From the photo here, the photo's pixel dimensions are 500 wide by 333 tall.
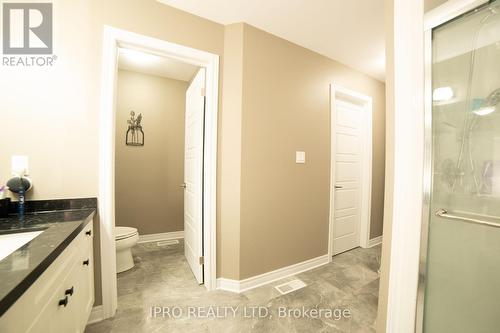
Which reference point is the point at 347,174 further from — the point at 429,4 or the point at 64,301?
the point at 64,301

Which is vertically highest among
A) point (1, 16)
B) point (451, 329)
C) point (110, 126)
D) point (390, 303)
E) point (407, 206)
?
point (1, 16)

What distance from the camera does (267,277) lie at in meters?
2.01

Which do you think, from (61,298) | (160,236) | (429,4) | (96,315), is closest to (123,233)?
(96,315)

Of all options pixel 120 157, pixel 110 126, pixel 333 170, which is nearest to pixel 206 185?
pixel 110 126

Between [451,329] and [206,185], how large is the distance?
1.83 m

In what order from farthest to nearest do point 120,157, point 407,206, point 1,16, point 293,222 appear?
point 120,157 < point 293,222 < point 1,16 < point 407,206

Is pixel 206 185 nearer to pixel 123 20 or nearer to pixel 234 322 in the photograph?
pixel 234 322

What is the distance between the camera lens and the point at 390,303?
1.09 metres

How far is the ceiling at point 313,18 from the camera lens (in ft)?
5.37

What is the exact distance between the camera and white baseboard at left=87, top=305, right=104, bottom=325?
1438mm

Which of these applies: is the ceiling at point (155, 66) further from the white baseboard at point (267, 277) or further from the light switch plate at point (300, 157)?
the white baseboard at point (267, 277)

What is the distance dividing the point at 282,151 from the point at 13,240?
1.94 m

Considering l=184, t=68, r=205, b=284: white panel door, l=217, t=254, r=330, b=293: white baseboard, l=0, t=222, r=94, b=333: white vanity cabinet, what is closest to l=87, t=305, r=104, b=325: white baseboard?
l=0, t=222, r=94, b=333: white vanity cabinet

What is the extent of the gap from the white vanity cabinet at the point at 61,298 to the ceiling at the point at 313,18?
193cm
